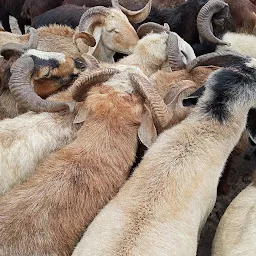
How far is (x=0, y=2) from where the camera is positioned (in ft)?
31.6

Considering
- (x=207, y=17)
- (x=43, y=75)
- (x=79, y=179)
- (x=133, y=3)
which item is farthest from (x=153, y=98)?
(x=133, y=3)

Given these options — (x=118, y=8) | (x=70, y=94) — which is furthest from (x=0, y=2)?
(x=70, y=94)

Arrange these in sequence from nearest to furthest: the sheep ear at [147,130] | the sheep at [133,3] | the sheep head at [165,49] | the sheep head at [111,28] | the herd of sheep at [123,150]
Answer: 1. the herd of sheep at [123,150]
2. the sheep ear at [147,130]
3. the sheep head at [165,49]
4. the sheep head at [111,28]
5. the sheep at [133,3]

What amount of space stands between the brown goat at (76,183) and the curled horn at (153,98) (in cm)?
14

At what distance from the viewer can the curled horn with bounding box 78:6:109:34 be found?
22.7 ft

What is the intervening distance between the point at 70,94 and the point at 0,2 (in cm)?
493

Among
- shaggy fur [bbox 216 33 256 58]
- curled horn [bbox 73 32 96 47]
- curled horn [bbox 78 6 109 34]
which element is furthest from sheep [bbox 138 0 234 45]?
curled horn [bbox 73 32 96 47]

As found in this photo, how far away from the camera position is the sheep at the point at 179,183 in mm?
3803

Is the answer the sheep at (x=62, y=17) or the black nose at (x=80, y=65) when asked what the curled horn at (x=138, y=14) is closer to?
the sheep at (x=62, y=17)

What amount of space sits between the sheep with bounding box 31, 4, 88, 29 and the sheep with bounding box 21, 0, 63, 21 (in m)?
0.83

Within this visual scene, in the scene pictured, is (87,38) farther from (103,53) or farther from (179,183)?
(179,183)

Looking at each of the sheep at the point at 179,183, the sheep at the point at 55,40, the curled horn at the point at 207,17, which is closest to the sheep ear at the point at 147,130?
the sheep at the point at 179,183

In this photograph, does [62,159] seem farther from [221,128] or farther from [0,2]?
[0,2]

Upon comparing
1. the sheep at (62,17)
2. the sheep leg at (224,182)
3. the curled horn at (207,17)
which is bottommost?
the sheep leg at (224,182)
